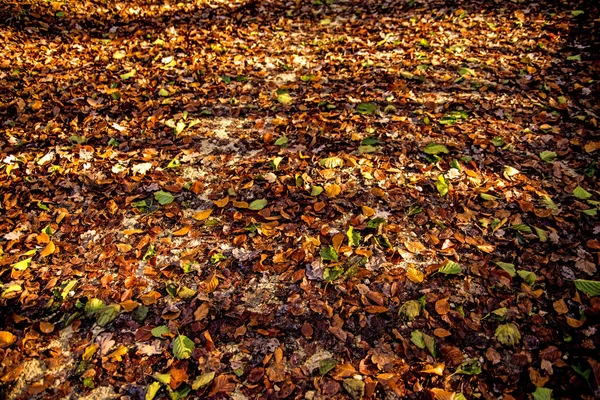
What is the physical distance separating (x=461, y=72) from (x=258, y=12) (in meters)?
3.46

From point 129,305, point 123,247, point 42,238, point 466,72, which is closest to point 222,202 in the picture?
point 123,247

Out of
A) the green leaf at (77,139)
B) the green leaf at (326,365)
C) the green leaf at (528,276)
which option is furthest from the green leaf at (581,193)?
the green leaf at (77,139)

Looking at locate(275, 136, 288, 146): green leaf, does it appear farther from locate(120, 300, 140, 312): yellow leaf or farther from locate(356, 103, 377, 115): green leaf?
locate(120, 300, 140, 312): yellow leaf

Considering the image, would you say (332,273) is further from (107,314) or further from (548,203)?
(548,203)

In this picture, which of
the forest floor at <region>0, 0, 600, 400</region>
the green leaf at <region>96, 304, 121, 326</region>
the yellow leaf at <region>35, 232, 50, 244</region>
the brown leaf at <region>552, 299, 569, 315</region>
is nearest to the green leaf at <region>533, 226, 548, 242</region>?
the forest floor at <region>0, 0, 600, 400</region>

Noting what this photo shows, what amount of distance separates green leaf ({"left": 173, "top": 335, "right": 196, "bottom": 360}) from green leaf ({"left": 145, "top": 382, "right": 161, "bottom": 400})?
188 millimetres

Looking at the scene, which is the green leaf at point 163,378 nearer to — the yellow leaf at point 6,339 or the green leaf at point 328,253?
the yellow leaf at point 6,339

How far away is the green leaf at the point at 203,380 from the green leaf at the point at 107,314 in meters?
0.78

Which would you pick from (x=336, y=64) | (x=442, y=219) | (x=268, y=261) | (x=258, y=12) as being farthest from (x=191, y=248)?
(x=258, y=12)

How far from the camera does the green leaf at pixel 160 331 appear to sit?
7.91ft

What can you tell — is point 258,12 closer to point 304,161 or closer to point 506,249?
point 304,161

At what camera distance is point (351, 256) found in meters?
2.83

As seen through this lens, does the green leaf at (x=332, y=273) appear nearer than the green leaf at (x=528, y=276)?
No

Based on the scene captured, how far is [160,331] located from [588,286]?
2.92 metres
